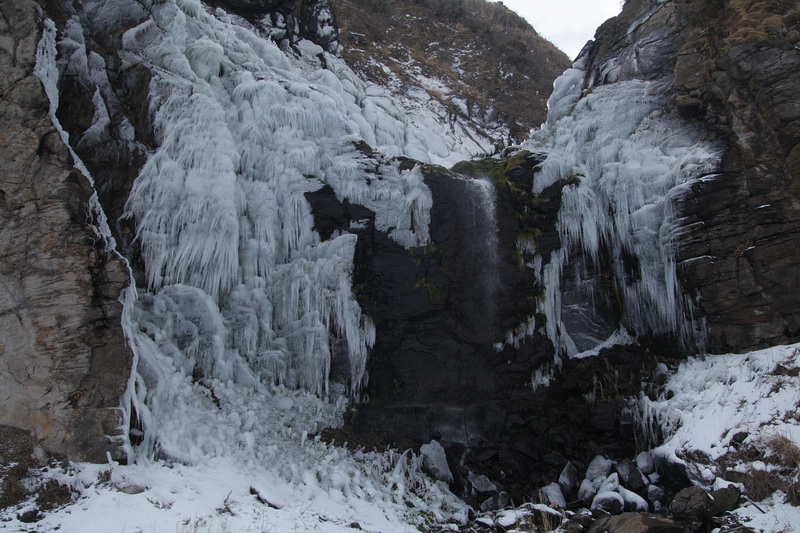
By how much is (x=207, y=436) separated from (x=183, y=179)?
4.99 m

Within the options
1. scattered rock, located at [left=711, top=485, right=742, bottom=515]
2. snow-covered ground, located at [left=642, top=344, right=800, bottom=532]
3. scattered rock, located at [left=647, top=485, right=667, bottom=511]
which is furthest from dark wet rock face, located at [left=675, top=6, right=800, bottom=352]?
scattered rock, located at [left=711, top=485, right=742, bottom=515]

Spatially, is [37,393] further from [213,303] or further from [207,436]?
[213,303]

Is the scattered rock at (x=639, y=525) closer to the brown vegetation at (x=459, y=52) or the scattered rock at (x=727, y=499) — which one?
the scattered rock at (x=727, y=499)

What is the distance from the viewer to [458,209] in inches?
462

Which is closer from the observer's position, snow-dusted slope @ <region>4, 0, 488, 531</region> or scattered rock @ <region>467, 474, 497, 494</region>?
snow-dusted slope @ <region>4, 0, 488, 531</region>

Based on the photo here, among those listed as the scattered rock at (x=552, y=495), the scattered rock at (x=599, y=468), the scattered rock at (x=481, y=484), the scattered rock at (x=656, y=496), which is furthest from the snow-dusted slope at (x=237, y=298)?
the scattered rock at (x=656, y=496)

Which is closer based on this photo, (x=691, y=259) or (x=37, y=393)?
(x=37, y=393)

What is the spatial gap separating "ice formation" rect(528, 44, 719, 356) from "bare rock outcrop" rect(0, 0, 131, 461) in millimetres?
8073

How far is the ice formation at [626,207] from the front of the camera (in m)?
10.5

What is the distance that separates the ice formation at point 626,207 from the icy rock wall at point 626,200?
0.02m

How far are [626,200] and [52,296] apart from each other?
1029cm

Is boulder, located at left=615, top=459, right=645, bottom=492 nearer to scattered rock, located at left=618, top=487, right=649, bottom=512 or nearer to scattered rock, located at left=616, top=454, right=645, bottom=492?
scattered rock, located at left=616, top=454, right=645, bottom=492

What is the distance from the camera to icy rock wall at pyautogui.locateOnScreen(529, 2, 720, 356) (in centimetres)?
1052

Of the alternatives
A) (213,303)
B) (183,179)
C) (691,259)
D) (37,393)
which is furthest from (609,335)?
(37,393)
